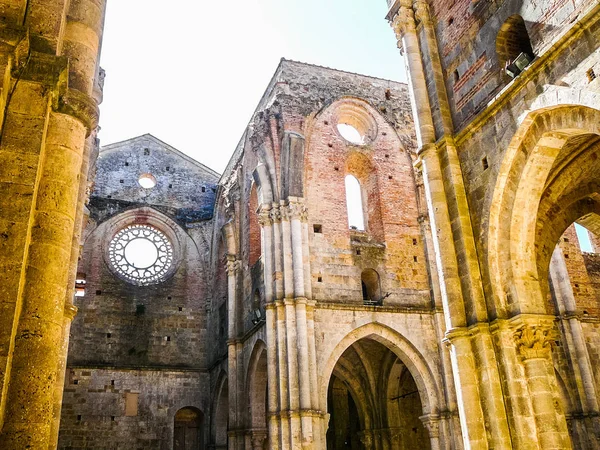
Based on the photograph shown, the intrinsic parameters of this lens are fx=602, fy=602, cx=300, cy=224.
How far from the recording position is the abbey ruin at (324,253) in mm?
4750

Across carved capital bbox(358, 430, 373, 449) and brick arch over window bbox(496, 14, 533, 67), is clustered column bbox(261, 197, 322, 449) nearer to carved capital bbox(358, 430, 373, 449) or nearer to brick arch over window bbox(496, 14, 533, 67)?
carved capital bbox(358, 430, 373, 449)

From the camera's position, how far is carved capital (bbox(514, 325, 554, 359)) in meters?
7.58

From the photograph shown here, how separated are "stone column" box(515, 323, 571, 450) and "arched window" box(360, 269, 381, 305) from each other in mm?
8677

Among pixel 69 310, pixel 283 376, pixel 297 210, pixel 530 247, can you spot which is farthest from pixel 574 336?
pixel 69 310

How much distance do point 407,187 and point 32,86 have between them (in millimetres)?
14618

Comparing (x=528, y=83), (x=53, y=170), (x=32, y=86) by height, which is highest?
(x=528, y=83)

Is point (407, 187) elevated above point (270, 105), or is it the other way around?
point (270, 105)

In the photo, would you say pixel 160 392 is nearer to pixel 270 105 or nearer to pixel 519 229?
pixel 270 105

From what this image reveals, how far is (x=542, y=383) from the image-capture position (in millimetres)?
7434

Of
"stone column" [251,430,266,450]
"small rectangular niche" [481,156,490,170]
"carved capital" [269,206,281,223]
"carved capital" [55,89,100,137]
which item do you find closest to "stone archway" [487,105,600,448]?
"small rectangular niche" [481,156,490,170]

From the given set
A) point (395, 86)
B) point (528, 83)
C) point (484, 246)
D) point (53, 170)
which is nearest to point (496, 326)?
point (484, 246)

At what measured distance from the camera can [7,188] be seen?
4359 millimetres

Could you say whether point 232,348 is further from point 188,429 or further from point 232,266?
point 188,429

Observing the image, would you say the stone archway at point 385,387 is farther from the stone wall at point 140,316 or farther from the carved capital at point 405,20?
the carved capital at point 405,20
